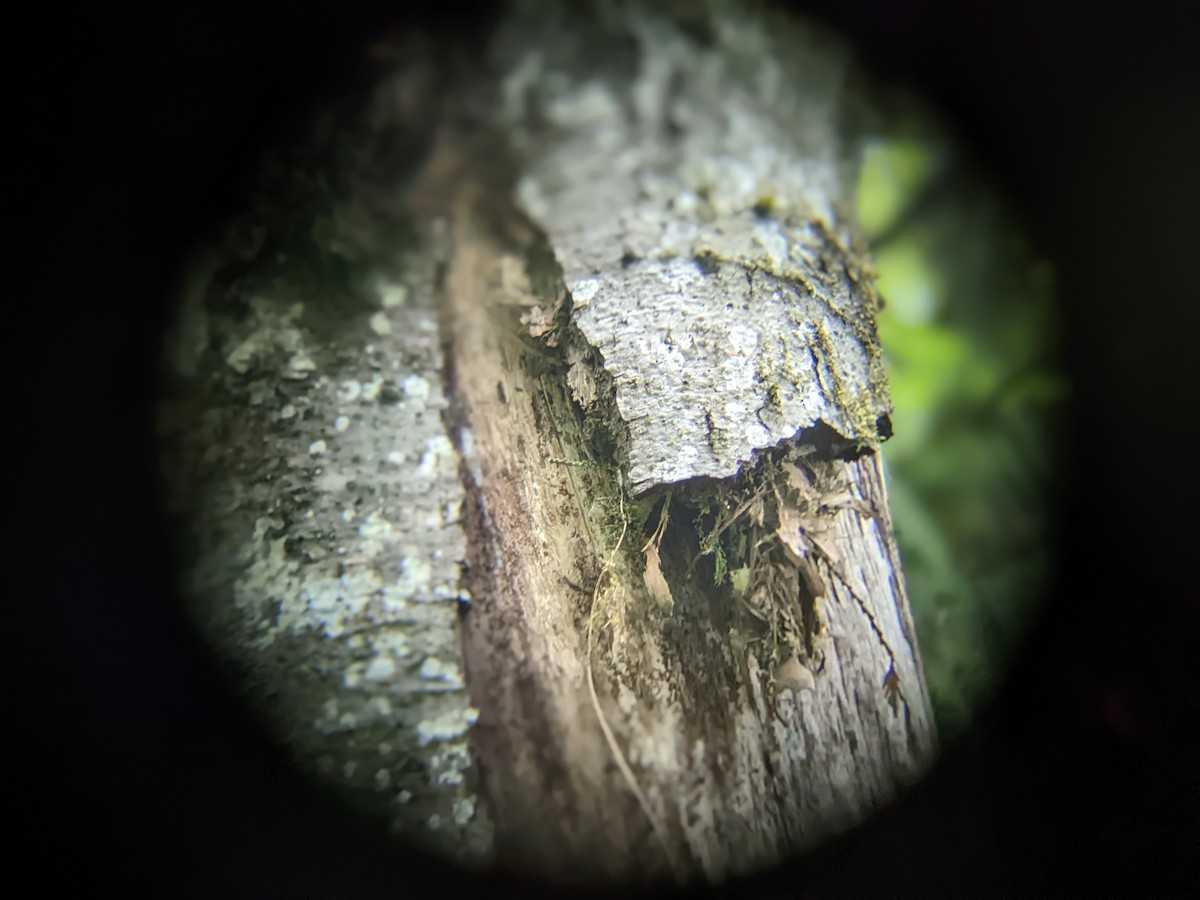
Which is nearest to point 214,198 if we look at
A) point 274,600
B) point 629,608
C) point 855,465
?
point 274,600

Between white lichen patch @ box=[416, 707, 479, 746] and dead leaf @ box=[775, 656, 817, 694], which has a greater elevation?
white lichen patch @ box=[416, 707, 479, 746]

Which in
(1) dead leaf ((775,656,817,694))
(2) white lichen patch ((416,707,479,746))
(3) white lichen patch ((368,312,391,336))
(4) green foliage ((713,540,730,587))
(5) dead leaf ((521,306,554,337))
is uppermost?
(3) white lichen patch ((368,312,391,336))

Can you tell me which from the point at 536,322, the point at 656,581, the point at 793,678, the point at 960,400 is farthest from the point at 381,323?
the point at 960,400

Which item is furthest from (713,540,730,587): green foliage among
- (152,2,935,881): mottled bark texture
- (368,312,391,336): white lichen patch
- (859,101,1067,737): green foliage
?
(368,312,391,336): white lichen patch

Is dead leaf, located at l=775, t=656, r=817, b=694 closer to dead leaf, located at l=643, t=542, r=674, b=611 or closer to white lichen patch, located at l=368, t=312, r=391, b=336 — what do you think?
dead leaf, located at l=643, t=542, r=674, b=611

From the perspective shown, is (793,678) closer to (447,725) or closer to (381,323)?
(447,725)

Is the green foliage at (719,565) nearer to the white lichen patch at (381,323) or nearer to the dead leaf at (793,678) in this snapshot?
the dead leaf at (793,678)
